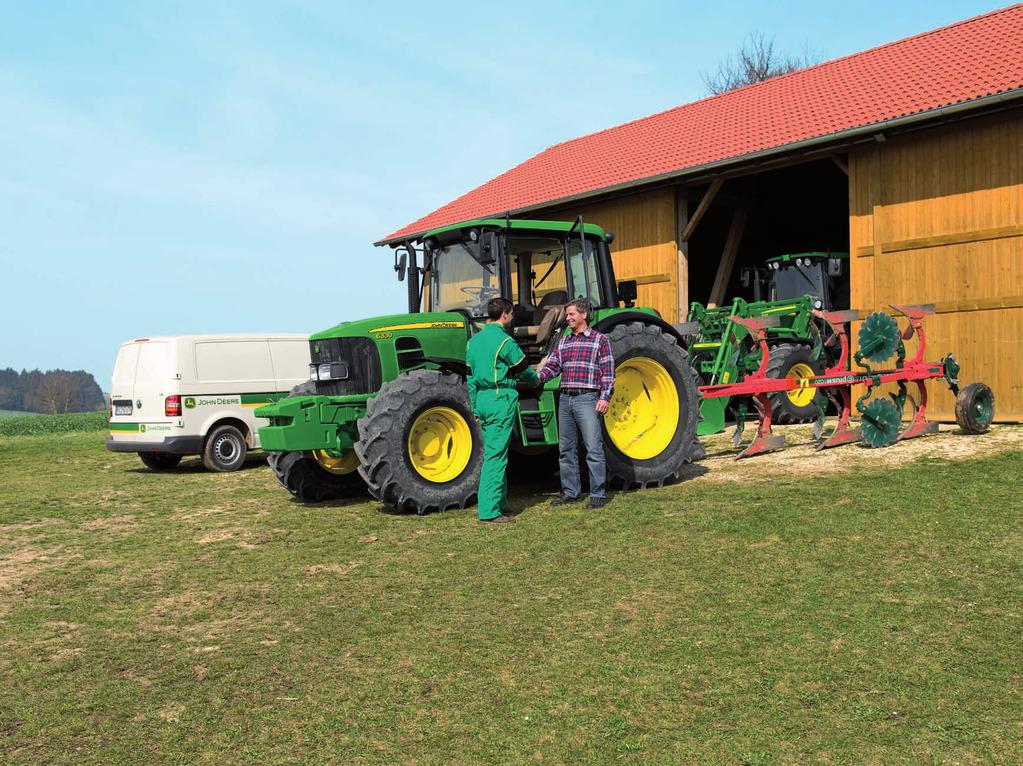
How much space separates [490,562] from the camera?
19.4ft

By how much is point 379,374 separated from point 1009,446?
21.3 feet

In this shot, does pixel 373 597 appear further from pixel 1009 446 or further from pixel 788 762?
pixel 1009 446

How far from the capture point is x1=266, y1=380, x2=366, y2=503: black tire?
8.58m

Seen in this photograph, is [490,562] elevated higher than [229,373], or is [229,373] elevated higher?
[229,373]

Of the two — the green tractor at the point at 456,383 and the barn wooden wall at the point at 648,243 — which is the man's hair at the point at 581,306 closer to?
the green tractor at the point at 456,383

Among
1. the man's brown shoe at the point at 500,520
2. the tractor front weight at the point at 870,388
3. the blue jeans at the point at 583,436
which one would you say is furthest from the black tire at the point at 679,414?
the man's brown shoe at the point at 500,520

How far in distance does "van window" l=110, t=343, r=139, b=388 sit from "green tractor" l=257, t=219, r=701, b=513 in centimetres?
452

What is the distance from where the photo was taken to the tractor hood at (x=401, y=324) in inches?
314

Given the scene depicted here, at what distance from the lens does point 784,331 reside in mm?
13789

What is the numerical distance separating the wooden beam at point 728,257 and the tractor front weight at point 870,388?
7.92m

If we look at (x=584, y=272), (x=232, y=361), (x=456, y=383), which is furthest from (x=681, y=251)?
(x=456, y=383)

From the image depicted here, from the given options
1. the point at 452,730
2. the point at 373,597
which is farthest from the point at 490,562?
the point at 452,730

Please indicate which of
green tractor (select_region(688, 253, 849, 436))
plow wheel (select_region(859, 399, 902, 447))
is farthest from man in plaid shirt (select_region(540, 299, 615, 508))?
plow wheel (select_region(859, 399, 902, 447))

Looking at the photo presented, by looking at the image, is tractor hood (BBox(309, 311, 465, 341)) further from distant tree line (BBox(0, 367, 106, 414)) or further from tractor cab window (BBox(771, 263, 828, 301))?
distant tree line (BBox(0, 367, 106, 414))
